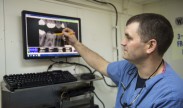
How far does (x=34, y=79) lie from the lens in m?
1.34

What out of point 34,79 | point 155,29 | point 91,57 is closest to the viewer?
point 155,29

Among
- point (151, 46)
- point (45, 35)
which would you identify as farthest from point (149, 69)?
point (45, 35)

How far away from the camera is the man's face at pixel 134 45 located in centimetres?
110

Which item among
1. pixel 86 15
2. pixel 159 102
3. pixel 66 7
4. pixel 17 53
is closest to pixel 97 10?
pixel 86 15

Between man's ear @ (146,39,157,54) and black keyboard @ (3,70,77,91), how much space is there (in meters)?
0.63

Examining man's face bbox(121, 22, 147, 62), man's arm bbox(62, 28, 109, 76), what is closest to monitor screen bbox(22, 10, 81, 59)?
man's arm bbox(62, 28, 109, 76)

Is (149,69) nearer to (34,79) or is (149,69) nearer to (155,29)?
(155,29)

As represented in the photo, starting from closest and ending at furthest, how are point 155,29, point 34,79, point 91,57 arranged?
point 155,29
point 34,79
point 91,57

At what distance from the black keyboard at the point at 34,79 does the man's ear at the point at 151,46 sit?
63 cm

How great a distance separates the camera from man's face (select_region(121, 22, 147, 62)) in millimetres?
1097

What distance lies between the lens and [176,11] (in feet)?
8.12

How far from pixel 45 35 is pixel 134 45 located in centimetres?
78

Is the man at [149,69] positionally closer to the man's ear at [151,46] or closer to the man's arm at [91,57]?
the man's ear at [151,46]

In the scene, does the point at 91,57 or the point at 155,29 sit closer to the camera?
the point at 155,29
